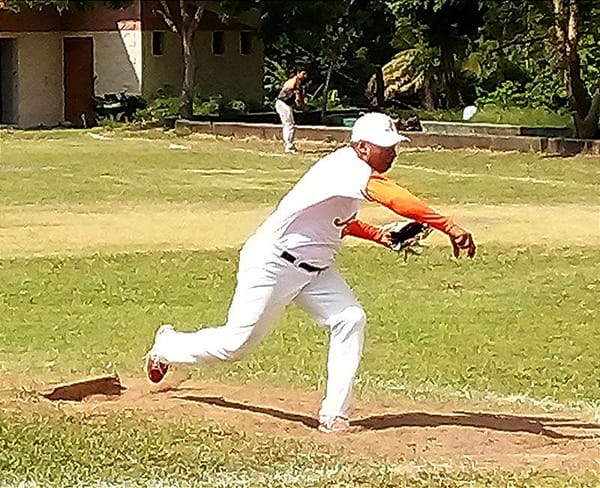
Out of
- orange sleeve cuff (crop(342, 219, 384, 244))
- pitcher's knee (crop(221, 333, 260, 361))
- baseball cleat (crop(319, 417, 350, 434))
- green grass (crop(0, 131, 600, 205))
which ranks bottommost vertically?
green grass (crop(0, 131, 600, 205))

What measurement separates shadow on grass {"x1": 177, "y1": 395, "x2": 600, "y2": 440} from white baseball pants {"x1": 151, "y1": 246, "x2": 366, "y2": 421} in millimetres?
486

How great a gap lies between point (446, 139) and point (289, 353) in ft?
74.0

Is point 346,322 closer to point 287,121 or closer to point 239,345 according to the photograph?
point 239,345

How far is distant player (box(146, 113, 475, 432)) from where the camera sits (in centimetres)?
812

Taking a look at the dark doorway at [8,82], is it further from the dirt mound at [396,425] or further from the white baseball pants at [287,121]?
the dirt mound at [396,425]

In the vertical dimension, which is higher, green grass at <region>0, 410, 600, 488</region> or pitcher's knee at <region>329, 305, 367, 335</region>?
pitcher's knee at <region>329, 305, 367, 335</region>

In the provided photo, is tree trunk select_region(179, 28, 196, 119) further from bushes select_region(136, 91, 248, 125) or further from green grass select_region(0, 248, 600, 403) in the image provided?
green grass select_region(0, 248, 600, 403)

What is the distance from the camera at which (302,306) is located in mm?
8617

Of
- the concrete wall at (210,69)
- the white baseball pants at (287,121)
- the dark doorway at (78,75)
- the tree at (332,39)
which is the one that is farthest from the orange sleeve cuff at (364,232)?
the dark doorway at (78,75)

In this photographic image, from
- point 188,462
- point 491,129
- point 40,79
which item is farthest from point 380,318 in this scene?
point 40,79

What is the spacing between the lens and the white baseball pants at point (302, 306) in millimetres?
8414

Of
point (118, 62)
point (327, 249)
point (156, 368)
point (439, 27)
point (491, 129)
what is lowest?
point (491, 129)

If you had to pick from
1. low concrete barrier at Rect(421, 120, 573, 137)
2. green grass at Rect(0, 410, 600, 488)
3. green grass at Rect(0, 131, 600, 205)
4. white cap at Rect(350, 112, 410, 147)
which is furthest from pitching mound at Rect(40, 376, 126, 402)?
low concrete barrier at Rect(421, 120, 573, 137)

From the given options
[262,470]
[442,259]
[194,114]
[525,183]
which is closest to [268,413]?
[262,470]
